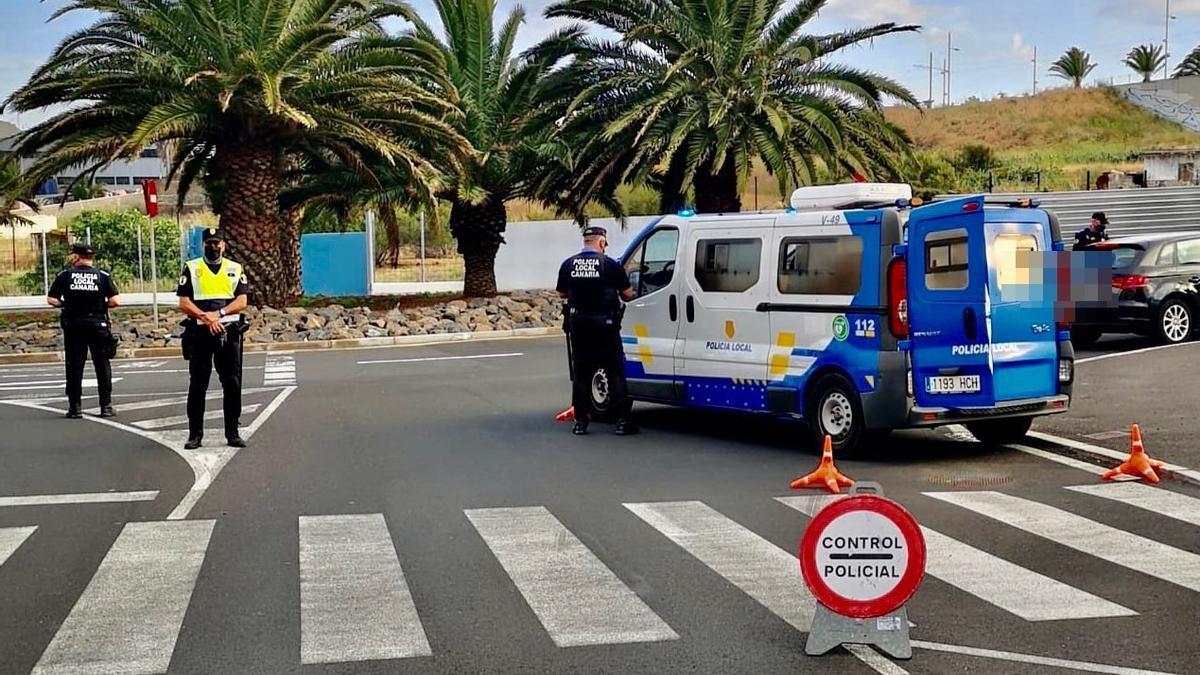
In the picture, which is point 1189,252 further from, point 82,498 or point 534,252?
point 534,252

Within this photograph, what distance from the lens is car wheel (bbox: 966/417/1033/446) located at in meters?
11.6

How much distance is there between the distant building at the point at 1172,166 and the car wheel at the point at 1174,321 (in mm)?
35004

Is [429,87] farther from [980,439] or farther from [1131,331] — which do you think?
[980,439]

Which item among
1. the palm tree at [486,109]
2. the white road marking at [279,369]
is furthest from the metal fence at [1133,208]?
the white road marking at [279,369]

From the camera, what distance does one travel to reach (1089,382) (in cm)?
1527

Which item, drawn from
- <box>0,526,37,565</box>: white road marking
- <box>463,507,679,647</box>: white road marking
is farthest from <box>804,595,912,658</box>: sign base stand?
<box>0,526,37,565</box>: white road marking

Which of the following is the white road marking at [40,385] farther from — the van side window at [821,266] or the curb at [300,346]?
the van side window at [821,266]

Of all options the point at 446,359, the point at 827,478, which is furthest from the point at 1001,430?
the point at 446,359

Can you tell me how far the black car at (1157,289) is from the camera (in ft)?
60.5

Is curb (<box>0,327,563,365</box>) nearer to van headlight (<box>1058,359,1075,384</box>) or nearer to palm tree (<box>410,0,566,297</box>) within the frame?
palm tree (<box>410,0,566,297</box>)

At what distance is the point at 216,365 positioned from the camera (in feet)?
38.3

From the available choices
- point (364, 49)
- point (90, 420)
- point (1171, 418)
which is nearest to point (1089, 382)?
point (1171, 418)

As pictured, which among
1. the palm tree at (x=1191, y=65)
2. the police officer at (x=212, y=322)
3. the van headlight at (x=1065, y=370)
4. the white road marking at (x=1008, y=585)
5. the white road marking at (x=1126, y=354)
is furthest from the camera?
the palm tree at (x=1191, y=65)

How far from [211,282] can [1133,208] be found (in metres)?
34.2
